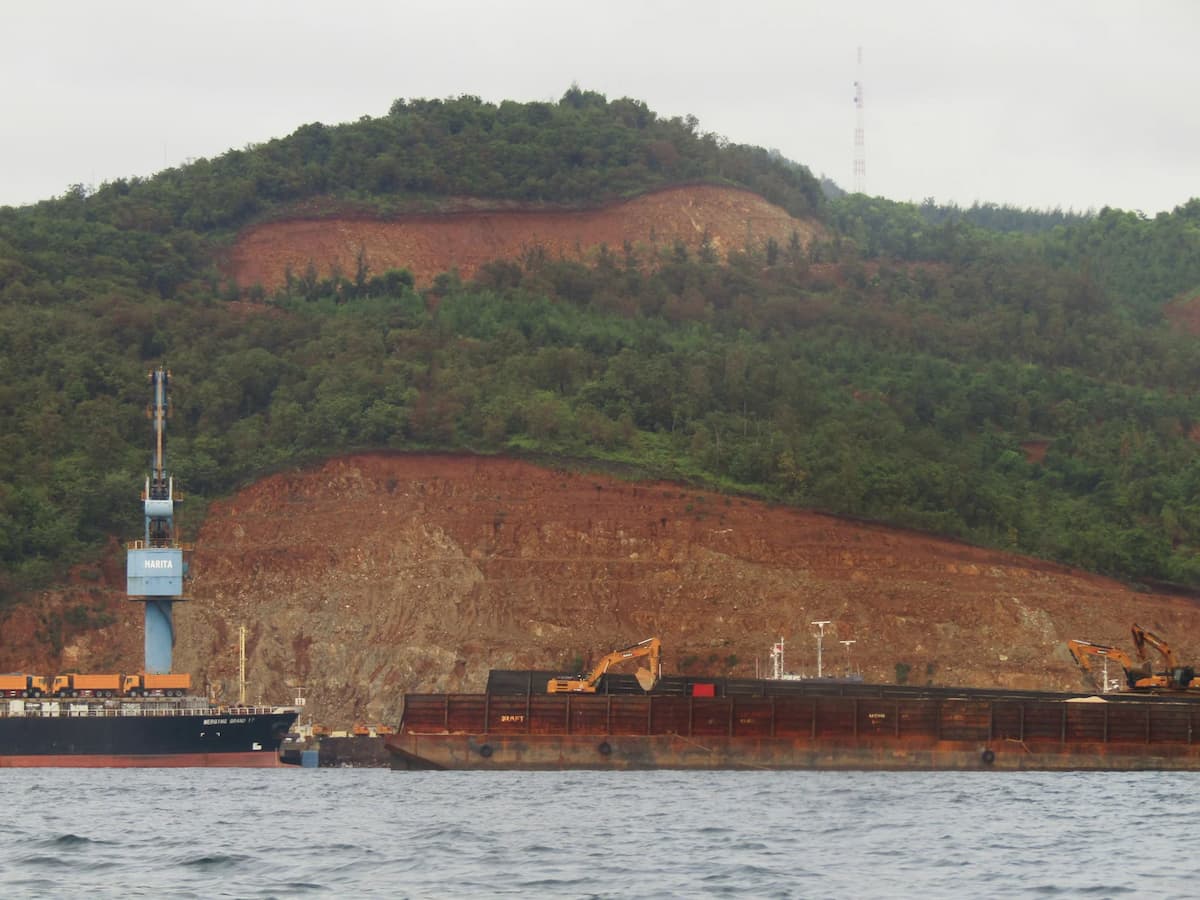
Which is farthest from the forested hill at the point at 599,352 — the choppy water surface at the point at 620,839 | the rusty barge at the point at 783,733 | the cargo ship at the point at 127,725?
the choppy water surface at the point at 620,839

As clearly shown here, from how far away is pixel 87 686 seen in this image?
10144 cm

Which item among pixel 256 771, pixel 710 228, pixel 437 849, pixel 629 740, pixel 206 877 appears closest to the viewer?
pixel 206 877

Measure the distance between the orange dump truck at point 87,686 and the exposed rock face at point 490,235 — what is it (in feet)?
219

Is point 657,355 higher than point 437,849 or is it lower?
higher

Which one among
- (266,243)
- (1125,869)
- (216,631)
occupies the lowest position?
(1125,869)

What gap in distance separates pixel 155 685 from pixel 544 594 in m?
26.1

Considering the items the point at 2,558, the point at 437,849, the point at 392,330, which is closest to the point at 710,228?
A: the point at 392,330

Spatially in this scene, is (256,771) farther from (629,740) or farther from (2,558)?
(2,558)

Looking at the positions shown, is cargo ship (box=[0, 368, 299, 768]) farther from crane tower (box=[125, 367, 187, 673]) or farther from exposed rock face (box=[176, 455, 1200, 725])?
exposed rock face (box=[176, 455, 1200, 725])

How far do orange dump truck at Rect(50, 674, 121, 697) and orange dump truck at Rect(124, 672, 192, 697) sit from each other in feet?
2.24

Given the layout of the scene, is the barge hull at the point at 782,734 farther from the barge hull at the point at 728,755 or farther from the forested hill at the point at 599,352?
the forested hill at the point at 599,352

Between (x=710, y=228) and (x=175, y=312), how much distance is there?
51398mm

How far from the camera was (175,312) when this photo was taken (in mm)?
150375

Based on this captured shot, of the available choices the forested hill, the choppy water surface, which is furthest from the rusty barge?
the forested hill
